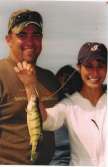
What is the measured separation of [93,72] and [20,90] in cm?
32

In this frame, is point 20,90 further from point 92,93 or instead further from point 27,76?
point 92,93

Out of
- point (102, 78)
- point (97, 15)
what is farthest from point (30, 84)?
point (97, 15)

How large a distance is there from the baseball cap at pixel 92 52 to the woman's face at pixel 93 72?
0.06 feet

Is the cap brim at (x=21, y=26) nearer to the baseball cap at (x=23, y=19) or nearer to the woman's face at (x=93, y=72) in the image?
the baseball cap at (x=23, y=19)

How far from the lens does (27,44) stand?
1.16m

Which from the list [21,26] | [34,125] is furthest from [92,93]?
[21,26]

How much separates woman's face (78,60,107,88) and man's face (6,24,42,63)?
21 cm

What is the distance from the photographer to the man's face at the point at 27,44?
1.16m

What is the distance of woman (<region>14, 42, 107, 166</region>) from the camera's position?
3.74ft

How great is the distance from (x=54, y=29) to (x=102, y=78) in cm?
30

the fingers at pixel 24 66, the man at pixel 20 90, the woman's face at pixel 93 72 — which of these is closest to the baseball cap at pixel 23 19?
the man at pixel 20 90

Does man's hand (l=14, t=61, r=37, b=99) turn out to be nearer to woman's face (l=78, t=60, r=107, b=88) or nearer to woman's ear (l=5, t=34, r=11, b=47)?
woman's ear (l=5, t=34, r=11, b=47)

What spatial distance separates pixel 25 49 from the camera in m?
1.16

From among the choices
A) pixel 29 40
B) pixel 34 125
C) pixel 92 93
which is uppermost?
pixel 29 40
